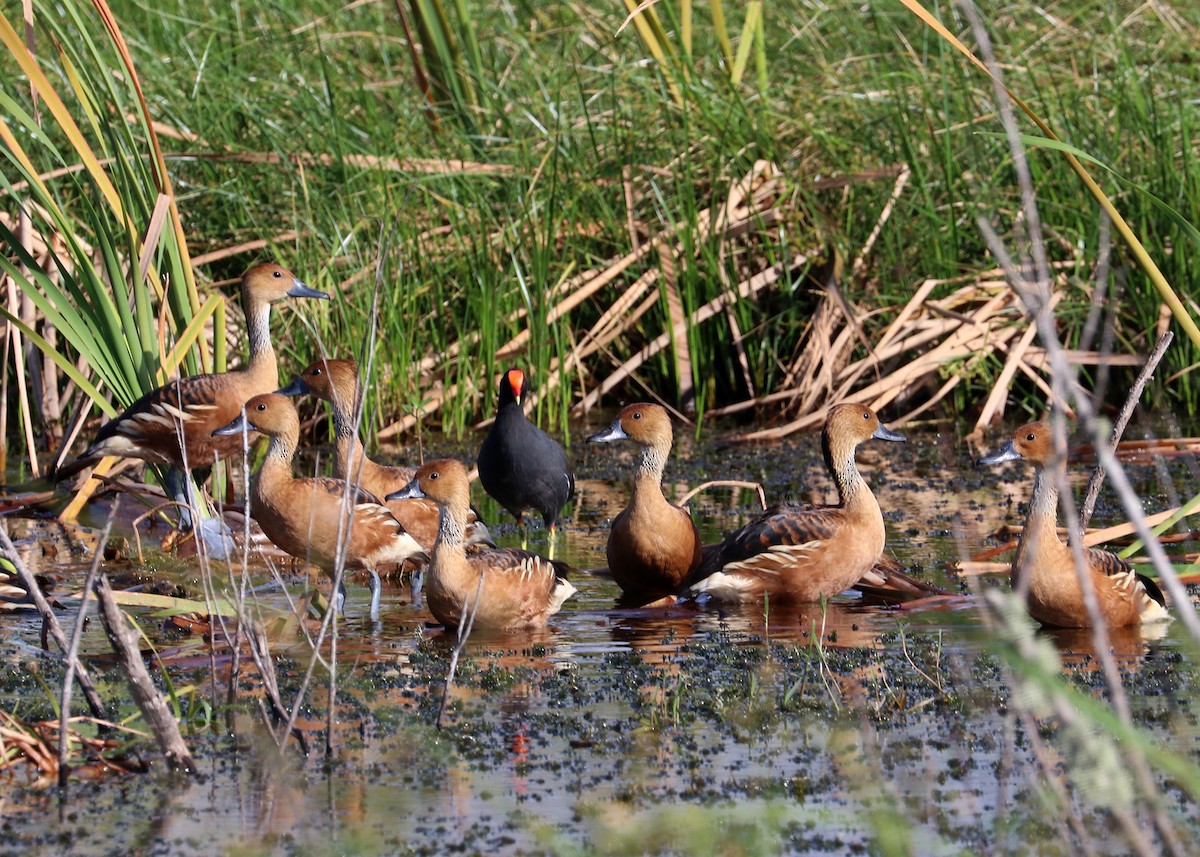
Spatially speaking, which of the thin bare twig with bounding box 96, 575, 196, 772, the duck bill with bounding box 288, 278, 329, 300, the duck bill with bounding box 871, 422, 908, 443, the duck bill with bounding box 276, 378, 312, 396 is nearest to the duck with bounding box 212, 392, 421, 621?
the duck bill with bounding box 276, 378, 312, 396

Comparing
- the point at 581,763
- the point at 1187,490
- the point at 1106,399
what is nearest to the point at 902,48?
the point at 1106,399

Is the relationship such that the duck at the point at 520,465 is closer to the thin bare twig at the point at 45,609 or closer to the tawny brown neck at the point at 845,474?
the tawny brown neck at the point at 845,474

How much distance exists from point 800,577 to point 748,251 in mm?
4585

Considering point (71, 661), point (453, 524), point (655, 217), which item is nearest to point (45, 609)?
point (71, 661)

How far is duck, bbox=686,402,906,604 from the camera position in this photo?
6.59 metres

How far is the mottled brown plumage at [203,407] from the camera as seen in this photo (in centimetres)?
702

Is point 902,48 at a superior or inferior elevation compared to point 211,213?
superior

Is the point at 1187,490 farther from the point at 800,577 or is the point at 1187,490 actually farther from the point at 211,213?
the point at 211,213

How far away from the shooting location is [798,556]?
21.6 ft

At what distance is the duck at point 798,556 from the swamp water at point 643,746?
0.11m

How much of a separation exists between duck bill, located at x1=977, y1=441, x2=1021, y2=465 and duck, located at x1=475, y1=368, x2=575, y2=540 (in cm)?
229

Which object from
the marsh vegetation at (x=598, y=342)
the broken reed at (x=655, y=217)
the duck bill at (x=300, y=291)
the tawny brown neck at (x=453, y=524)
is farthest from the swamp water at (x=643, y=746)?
the broken reed at (x=655, y=217)

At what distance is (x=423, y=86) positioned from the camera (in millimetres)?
11680

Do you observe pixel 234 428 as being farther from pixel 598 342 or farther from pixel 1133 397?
pixel 598 342
